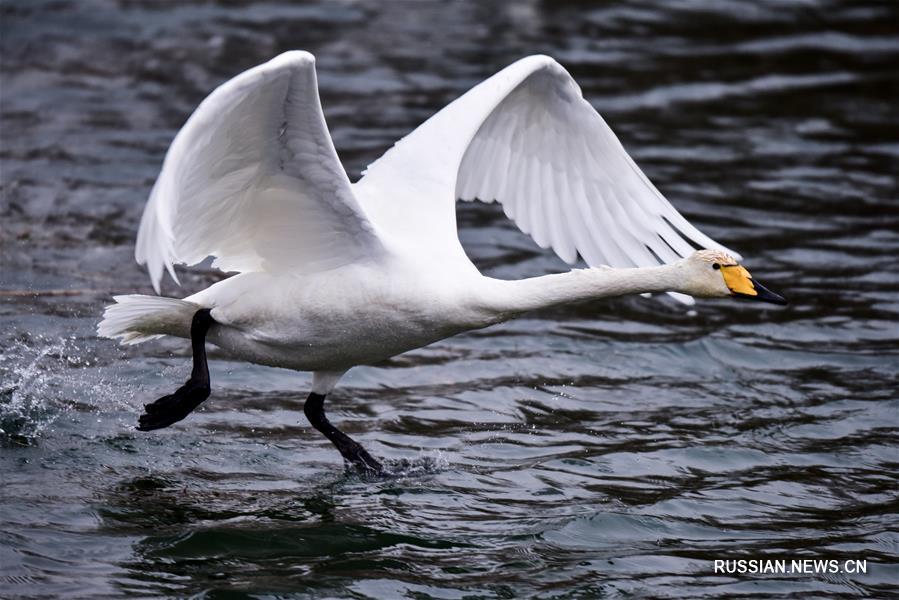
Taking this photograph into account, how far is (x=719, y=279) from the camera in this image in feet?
24.5

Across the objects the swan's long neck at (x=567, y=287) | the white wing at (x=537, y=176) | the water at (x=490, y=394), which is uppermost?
the white wing at (x=537, y=176)

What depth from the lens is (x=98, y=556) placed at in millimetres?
6652

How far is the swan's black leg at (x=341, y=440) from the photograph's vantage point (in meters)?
8.15

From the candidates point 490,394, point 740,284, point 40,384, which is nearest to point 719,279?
point 740,284

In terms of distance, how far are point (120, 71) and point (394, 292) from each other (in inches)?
409

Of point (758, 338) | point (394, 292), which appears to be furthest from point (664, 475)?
point (758, 338)

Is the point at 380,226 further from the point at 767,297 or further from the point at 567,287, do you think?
the point at 767,297

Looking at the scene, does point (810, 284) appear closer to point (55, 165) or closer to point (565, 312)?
point (565, 312)

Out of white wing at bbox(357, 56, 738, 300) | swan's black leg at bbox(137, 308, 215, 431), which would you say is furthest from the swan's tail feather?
white wing at bbox(357, 56, 738, 300)

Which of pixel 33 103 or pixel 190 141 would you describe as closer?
pixel 190 141

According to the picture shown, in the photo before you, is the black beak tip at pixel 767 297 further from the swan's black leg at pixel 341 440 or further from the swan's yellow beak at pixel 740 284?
the swan's black leg at pixel 341 440

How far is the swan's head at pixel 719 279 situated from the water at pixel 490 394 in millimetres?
1230

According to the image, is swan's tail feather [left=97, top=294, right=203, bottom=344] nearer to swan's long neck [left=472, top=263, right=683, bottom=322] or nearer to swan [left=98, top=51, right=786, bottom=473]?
swan [left=98, top=51, right=786, bottom=473]

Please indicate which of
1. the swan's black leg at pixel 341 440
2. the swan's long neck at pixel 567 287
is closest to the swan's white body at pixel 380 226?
the swan's long neck at pixel 567 287
